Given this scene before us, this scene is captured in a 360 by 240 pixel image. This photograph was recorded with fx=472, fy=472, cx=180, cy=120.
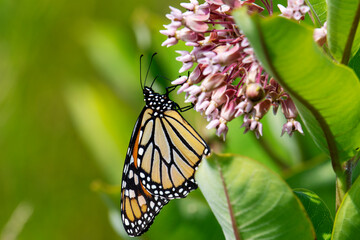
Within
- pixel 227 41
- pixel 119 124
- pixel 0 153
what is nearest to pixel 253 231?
pixel 227 41

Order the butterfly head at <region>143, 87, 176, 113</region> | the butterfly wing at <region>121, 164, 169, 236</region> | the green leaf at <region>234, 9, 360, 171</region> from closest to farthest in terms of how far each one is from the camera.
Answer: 1. the green leaf at <region>234, 9, 360, 171</region>
2. the butterfly wing at <region>121, 164, 169, 236</region>
3. the butterfly head at <region>143, 87, 176, 113</region>

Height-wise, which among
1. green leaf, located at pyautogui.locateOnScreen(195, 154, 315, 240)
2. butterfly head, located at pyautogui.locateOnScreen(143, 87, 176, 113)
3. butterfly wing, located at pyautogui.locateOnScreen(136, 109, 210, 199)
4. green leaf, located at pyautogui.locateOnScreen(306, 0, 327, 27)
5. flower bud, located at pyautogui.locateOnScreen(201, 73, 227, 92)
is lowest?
Result: green leaf, located at pyautogui.locateOnScreen(195, 154, 315, 240)

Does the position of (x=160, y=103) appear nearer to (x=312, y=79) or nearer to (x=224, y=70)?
(x=224, y=70)

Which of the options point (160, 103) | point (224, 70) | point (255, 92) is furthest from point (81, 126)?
point (255, 92)

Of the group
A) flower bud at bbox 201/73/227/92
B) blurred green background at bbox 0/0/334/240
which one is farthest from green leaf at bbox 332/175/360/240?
blurred green background at bbox 0/0/334/240

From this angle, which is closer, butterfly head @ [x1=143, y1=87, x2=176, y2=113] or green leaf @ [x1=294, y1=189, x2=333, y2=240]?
green leaf @ [x1=294, y1=189, x2=333, y2=240]

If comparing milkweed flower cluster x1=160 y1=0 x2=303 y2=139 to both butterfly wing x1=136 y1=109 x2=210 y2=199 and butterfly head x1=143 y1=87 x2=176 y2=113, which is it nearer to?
butterfly wing x1=136 y1=109 x2=210 y2=199

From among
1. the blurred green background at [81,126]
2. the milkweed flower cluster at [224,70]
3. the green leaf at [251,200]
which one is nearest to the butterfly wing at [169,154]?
the blurred green background at [81,126]
